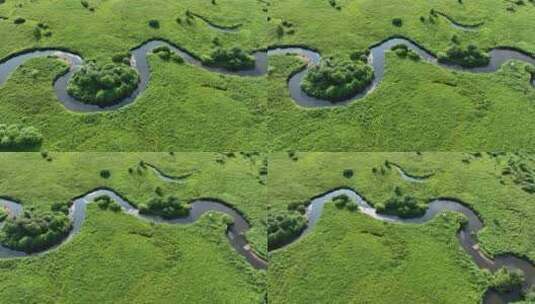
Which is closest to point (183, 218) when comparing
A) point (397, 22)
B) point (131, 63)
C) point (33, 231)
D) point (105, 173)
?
point (105, 173)

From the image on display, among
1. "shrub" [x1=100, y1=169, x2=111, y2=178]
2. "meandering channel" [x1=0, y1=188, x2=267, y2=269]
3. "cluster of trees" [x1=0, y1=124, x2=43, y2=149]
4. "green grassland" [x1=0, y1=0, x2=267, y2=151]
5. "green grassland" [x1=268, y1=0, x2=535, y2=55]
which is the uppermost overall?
"green grassland" [x1=268, y1=0, x2=535, y2=55]

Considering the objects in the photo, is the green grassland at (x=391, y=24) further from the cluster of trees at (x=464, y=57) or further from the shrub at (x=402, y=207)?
the shrub at (x=402, y=207)

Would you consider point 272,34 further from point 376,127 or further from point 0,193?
point 0,193

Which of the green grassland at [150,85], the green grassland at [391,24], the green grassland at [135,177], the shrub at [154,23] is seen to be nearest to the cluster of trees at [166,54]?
the green grassland at [150,85]

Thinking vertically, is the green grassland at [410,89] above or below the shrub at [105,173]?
above

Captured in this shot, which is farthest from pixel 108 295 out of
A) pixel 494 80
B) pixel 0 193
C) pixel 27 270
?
pixel 494 80

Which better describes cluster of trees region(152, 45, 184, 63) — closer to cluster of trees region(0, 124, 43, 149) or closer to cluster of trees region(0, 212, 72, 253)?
cluster of trees region(0, 124, 43, 149)

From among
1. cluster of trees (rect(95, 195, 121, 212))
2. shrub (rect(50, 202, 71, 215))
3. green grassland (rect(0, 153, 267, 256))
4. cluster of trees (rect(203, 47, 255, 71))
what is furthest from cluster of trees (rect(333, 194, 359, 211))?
shrub (rect(50, 202, 71, 215))
